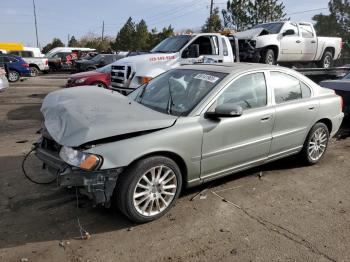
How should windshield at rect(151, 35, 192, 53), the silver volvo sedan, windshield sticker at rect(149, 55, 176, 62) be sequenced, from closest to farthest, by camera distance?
1. the silver volvo sedan
2. windshield sticker at rect(149, 55, 176, 62)
3. windshield at rect(151, 35, 192, 53)

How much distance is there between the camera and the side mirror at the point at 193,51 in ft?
34.3

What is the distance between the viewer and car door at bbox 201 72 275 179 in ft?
14.7

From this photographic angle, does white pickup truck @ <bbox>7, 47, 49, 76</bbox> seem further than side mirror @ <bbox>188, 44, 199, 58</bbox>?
Yes

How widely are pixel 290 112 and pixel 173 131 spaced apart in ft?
6.62

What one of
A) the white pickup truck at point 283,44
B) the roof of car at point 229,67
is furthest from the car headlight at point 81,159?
the white pickup truck at point 283,44

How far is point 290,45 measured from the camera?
12.5 meters

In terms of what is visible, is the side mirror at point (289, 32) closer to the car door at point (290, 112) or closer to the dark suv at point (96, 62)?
the car door at point (290, 112)

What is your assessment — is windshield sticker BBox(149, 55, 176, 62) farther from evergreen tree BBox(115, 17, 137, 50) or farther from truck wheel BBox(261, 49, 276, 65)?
evergreen tree BBox(115, 17, 137, 50)

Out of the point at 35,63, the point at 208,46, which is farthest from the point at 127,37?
the point at 208,46

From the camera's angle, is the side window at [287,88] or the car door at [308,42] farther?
the car door at [308,42]

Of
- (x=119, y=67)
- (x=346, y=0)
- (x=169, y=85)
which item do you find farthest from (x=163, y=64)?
(x=346, y=0)

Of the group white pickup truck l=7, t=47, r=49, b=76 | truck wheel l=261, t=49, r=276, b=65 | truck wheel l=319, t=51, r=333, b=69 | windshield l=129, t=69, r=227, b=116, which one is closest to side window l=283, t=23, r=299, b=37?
truck wheel l=261, t=49, r=276, b=65

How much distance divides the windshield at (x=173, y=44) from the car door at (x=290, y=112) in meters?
5.19

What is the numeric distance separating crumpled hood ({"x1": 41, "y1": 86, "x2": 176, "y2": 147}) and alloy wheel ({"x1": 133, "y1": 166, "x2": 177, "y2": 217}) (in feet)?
1.60
